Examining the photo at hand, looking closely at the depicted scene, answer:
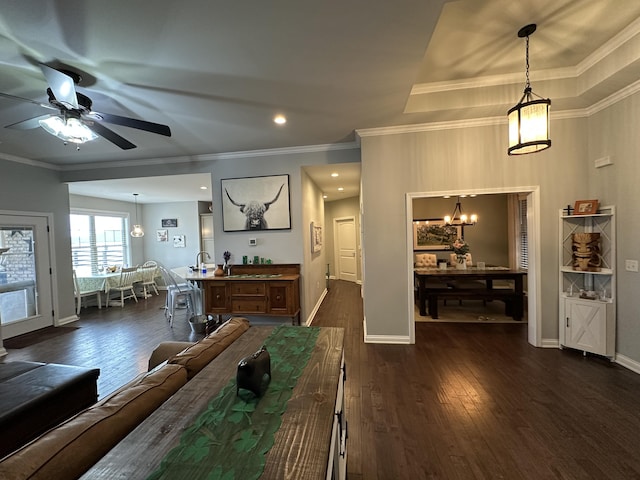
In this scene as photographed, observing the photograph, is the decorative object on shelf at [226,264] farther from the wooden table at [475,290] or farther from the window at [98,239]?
the window at [98,239]

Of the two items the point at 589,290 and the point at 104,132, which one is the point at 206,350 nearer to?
the point at 104,132

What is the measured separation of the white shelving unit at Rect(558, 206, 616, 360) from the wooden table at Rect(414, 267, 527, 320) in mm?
1080

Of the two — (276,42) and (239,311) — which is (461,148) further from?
(239,311)

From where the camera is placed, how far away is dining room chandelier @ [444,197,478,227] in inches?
249

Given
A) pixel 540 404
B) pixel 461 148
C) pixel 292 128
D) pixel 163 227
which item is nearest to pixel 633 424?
pixel 540 404

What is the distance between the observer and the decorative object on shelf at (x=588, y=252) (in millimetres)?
3016

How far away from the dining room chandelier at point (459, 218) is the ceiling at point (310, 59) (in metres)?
3.30

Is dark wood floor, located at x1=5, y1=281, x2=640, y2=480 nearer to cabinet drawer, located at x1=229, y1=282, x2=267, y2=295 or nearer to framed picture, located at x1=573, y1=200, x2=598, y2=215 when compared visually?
cabinet drawer, located at x1=229, y1=282, x2=267, y2=295

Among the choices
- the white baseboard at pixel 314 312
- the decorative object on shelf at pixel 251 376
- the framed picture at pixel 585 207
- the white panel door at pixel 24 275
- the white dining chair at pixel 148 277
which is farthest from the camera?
the white dining chair at pixel 148 277

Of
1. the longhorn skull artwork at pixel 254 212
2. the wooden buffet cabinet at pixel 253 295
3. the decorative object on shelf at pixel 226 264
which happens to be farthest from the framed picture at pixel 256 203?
the wooden buffet cabinet at pixel 253 295

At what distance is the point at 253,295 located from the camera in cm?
400

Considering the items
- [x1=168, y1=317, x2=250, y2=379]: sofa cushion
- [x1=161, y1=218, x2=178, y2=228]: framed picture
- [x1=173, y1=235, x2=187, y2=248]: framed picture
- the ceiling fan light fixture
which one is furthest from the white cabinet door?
[x1=161, y1=218, x2=178, y2=228]: framed picture

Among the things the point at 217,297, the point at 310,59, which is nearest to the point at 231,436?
the point at 310,59

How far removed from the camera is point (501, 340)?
3.59m
